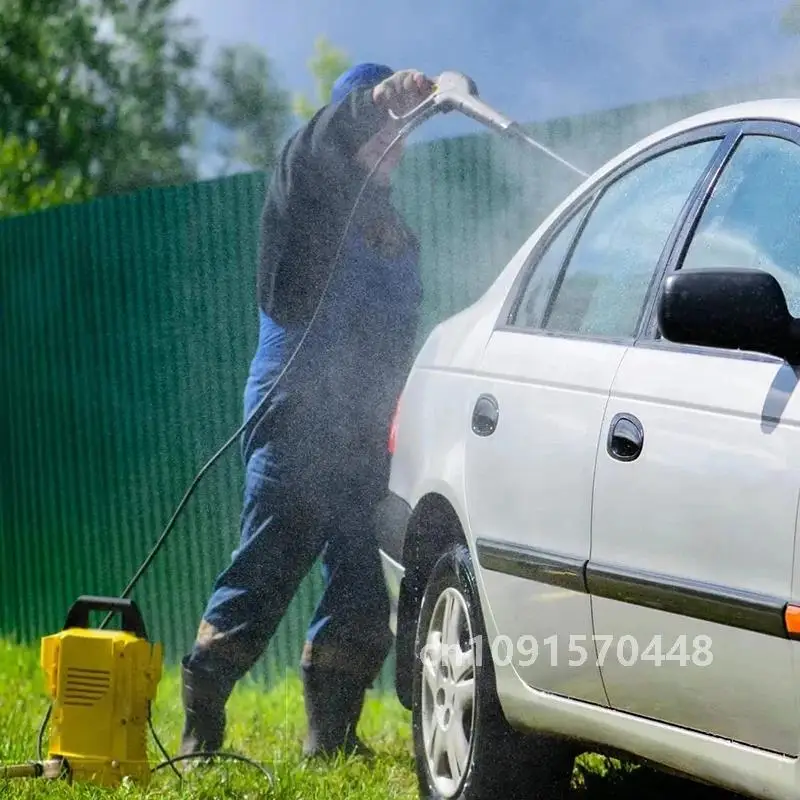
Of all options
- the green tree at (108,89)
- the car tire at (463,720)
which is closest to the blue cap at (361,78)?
the car tire at (463,720)

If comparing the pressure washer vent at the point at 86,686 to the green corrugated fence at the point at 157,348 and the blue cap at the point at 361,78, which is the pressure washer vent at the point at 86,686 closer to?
the green corrugated fence at the point at 157,348

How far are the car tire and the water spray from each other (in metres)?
1.87

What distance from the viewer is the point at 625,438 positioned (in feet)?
12.6

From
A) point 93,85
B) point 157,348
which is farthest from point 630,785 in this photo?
point 93,85

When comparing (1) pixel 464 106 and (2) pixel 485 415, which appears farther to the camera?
(1) pixel 464 106

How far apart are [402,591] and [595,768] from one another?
88cm

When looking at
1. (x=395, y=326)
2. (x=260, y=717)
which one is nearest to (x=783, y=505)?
(x=395, y=326)

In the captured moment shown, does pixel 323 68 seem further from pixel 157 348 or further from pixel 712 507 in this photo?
pixel 712 507

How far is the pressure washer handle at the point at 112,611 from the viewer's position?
16.8 ft

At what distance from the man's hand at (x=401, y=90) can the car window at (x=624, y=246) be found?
5.51 ft

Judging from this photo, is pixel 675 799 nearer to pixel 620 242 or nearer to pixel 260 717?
pixel 620 242

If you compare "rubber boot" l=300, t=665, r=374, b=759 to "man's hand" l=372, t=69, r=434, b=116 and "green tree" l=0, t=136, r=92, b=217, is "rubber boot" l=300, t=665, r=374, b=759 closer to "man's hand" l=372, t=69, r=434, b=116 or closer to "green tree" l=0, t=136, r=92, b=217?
"man's hand" l=372, t=69, r=434, b=116

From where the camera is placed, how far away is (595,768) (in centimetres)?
532

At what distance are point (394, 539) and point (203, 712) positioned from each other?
1.43 meters
